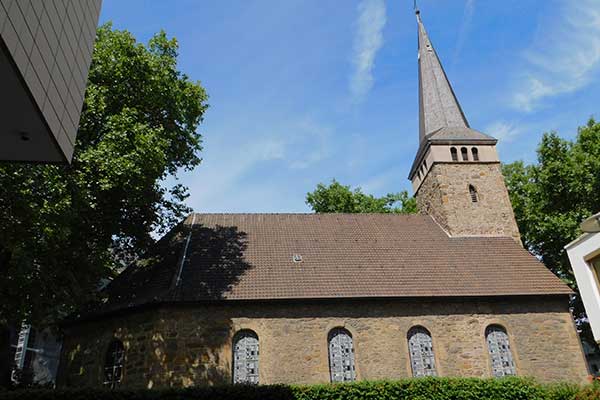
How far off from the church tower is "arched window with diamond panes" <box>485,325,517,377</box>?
487cm

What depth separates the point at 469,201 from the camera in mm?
19719

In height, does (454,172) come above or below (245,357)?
above

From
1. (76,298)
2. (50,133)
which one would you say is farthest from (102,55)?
(50,133)

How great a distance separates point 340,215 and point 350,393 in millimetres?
9447

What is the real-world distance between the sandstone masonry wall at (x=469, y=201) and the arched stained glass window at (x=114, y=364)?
1336cm

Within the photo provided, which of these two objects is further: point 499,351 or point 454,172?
point 454,172

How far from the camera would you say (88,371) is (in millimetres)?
14164

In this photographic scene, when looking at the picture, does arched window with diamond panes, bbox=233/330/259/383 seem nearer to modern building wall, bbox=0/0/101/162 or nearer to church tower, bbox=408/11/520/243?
modern building wall, bbox=0/0/101/162

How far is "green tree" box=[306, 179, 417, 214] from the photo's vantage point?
2798cm

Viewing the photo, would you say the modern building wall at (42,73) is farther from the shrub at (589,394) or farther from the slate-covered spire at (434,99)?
the slate-covered spire at (434,99)

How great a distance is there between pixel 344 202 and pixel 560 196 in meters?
11.8

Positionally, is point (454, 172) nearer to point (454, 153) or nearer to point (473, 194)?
point (454, 153)

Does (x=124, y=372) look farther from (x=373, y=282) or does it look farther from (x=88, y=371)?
(x=373, y=282)

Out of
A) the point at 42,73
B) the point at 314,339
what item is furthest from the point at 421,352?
the point at 42,73
